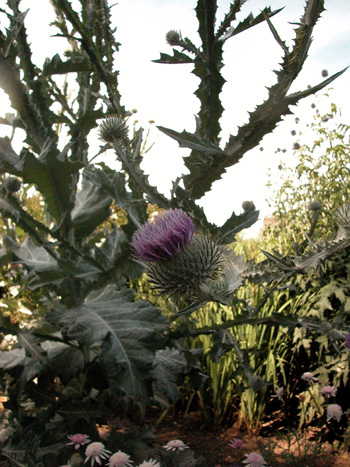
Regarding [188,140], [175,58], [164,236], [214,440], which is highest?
[175,58]

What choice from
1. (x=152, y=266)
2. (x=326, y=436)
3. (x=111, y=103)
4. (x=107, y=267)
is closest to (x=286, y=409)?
(x=326, y=436)

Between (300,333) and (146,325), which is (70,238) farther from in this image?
(300,333)

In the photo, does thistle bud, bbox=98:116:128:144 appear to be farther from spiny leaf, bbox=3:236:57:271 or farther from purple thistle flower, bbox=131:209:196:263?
purple thistle flower, bbox=131:209:196:263

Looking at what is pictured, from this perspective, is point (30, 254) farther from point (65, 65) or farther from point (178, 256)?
point (178, 256)

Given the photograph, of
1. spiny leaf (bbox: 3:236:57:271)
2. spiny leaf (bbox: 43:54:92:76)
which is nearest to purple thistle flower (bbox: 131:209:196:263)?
spiny leaf (bbox: 3:236:57:271)

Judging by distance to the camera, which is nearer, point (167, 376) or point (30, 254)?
point (167, 376)

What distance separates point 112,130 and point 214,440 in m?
2.61

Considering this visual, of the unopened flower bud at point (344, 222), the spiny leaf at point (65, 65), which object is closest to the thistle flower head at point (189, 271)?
the unopened flower bud at point (344, 222)

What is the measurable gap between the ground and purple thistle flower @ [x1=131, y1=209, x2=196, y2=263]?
5.92 feet

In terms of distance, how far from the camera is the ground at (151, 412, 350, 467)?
9.73 ft

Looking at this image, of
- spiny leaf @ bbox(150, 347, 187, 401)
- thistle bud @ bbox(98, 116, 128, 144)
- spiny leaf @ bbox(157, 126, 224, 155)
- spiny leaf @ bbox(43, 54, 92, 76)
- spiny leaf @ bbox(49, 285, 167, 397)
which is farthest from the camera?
spiny leaf @ bbox(43, 54, 92, 76)

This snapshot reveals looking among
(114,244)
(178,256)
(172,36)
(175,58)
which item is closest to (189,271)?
(178,256)

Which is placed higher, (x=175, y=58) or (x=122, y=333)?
(x=175, y=58)

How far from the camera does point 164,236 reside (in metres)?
1.61
